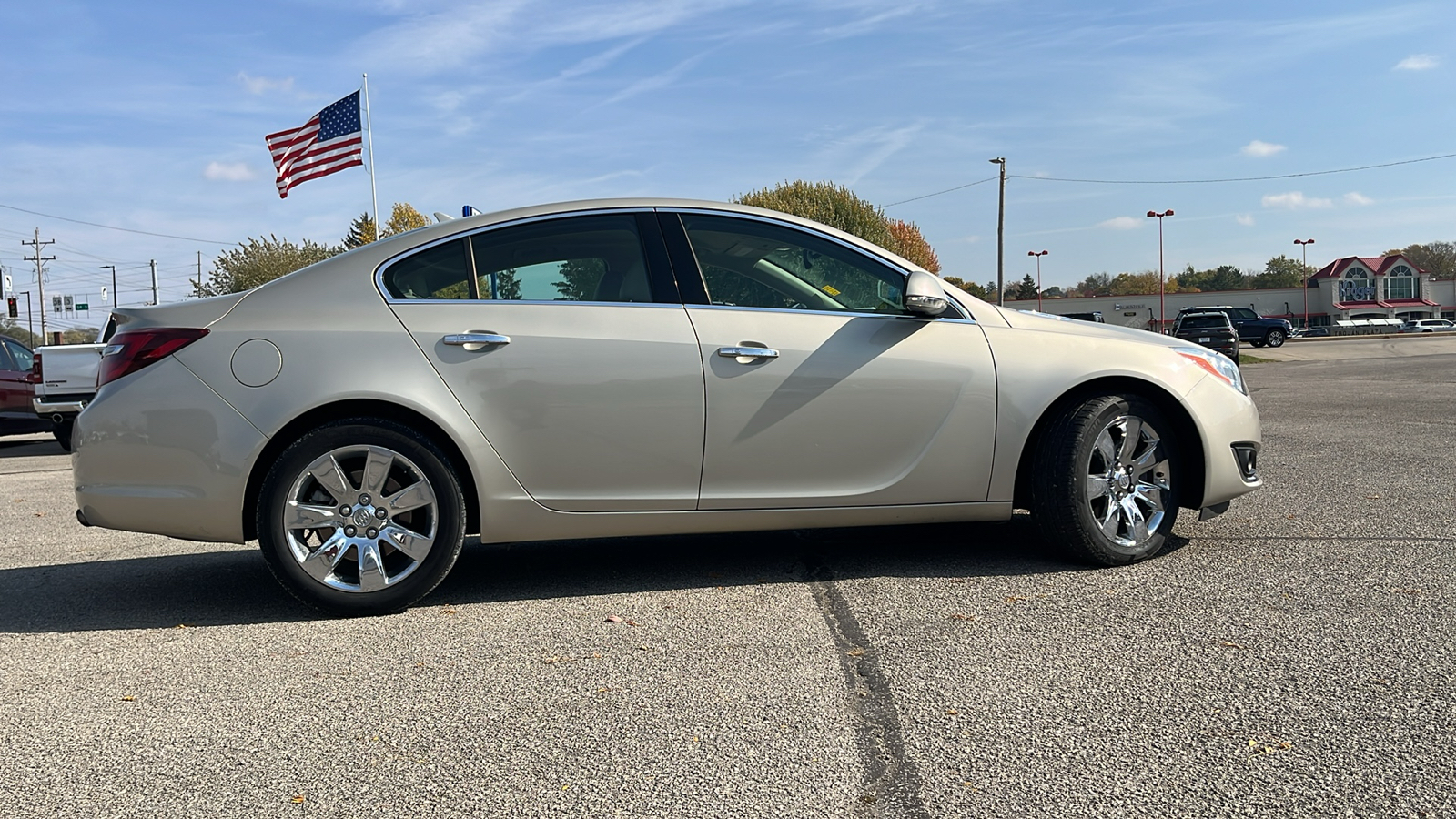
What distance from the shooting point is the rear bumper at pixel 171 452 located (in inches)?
163

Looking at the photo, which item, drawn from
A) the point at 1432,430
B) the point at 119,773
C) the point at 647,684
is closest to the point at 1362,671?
the point at 647,684

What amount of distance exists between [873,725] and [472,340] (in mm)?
2217

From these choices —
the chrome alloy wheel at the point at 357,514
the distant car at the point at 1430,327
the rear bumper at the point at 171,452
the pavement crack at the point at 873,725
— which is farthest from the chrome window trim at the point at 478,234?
the distant car at the point at 1430,327

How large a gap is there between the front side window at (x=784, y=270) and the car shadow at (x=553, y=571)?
3.87 ft

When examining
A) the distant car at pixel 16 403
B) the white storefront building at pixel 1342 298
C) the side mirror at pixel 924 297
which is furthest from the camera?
the white storefront building at pixel 1342 298

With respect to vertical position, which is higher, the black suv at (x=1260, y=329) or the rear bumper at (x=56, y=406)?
the black suv at (x=1260, y=329)

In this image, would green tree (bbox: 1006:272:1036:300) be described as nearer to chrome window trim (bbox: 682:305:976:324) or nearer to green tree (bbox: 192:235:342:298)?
green tree (bbox: 192:235:342:298)

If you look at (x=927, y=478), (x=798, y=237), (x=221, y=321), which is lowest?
(x=927, y=478)

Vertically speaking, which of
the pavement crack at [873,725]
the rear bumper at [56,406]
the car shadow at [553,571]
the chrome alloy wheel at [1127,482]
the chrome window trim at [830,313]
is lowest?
the pavement crack at [873,725]

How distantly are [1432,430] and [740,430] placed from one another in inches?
316

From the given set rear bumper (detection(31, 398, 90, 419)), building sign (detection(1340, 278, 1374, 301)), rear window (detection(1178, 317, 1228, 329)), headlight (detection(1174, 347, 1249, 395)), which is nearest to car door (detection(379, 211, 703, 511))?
headlight (detection(1174, 347, 1249, 395))

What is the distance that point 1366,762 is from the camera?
2.58 m

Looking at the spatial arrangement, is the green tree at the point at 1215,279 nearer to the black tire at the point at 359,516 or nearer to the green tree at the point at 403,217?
the green tree at the point at 403,217

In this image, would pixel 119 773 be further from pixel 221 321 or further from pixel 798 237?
pixel 798 237
